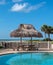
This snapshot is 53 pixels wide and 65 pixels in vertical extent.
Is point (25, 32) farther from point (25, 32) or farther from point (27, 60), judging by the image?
point (27, 60)

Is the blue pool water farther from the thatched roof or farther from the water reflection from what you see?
the thatched roof

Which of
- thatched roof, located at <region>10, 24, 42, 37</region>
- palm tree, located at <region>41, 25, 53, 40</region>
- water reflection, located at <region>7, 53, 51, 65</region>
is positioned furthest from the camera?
palm tree, located at <region>41, 25, 53, 40</region>

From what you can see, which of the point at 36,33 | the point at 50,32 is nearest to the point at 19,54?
the point at 36,33

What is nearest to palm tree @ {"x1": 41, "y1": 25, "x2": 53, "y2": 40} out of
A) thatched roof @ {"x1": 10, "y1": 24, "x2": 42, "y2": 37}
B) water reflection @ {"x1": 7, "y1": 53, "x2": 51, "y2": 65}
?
thatched roof @ {"x1": 10, "y1": 24, "x2": 42, "y2": 37}

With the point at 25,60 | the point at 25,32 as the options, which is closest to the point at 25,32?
the point at 25,32

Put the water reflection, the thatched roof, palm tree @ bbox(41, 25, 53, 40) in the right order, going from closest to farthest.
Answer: the water reflection → the thatched roof → palm tree @ bbox(41, 25, 53, 40)

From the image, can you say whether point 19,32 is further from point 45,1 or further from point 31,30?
point 45,1

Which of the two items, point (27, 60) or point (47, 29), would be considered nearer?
point (27, 60)

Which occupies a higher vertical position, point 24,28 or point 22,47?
point 24,28

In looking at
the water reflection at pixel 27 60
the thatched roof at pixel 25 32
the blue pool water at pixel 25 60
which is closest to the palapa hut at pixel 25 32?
the thatched roof at pixel 25 32

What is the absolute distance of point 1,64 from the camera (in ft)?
42.7

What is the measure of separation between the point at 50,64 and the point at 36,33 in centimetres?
943

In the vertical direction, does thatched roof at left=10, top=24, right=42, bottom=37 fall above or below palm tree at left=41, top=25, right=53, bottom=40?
below

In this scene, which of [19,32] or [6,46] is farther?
[6,46]
